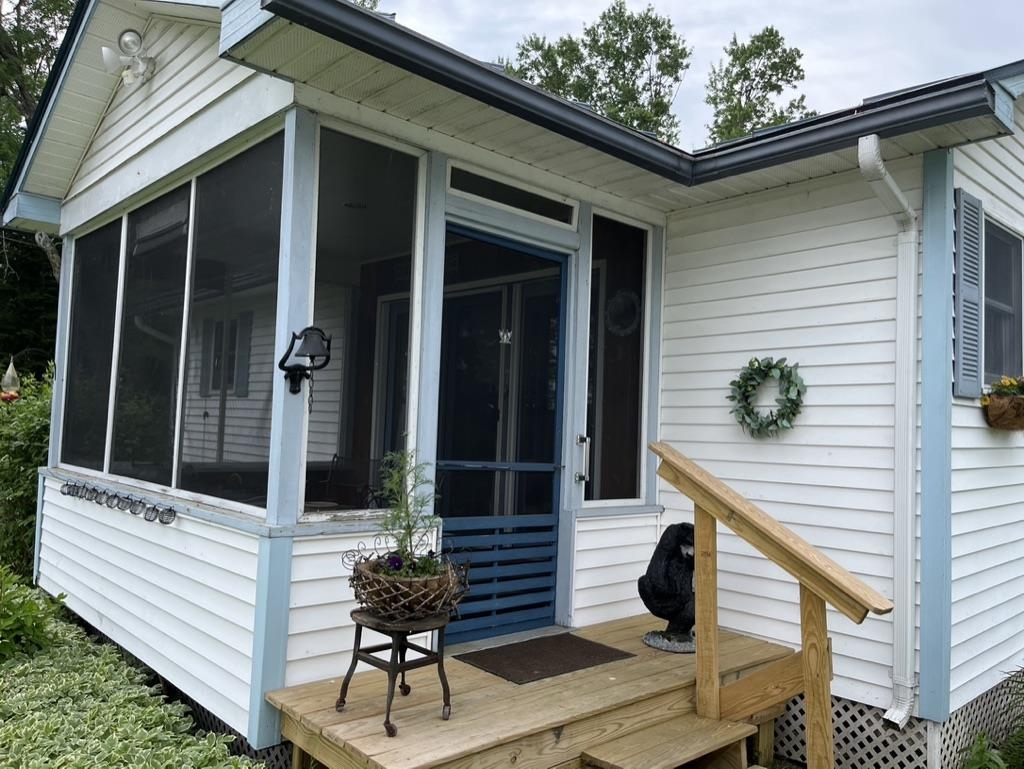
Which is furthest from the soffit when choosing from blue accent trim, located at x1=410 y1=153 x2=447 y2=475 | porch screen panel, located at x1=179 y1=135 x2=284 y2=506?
blue accent trim, located at x1=410 y1=153 x2=447 y2=475

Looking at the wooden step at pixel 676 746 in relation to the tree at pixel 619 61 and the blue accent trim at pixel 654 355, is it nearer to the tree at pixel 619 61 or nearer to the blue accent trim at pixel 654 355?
the blue accent trim at pixel 654 355

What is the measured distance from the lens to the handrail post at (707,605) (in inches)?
115

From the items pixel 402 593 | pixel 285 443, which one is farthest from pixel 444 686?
pixel 285 443

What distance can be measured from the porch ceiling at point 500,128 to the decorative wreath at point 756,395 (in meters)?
0.93

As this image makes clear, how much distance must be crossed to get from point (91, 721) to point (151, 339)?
6.09 ft

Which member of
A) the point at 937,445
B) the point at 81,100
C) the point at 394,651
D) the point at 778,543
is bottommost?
the point at 394,651

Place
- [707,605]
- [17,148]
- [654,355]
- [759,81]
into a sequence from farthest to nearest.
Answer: [759,81], [17,148], [654,355], [707,605]

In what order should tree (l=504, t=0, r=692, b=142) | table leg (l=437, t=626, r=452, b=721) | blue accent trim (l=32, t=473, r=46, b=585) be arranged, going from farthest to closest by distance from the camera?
tree (l=504, t=0, r=692, b=142) < blue accent trim (l=32, t=473, r=46, b=585) < table leg (l=437, t=626, r=452, b=721)

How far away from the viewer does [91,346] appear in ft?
15.8

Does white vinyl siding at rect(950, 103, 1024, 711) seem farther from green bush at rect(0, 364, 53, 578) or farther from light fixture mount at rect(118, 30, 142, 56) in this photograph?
green bush at rect(0, 364, 53, 578)

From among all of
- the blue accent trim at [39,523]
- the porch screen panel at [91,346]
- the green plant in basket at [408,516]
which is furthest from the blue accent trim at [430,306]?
the blue accent trim at [39,523]

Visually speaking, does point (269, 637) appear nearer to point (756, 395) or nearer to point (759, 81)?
point (756, 395)

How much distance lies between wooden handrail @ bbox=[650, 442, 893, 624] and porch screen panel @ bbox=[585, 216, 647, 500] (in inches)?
38.5

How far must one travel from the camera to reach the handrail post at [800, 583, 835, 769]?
256cm
